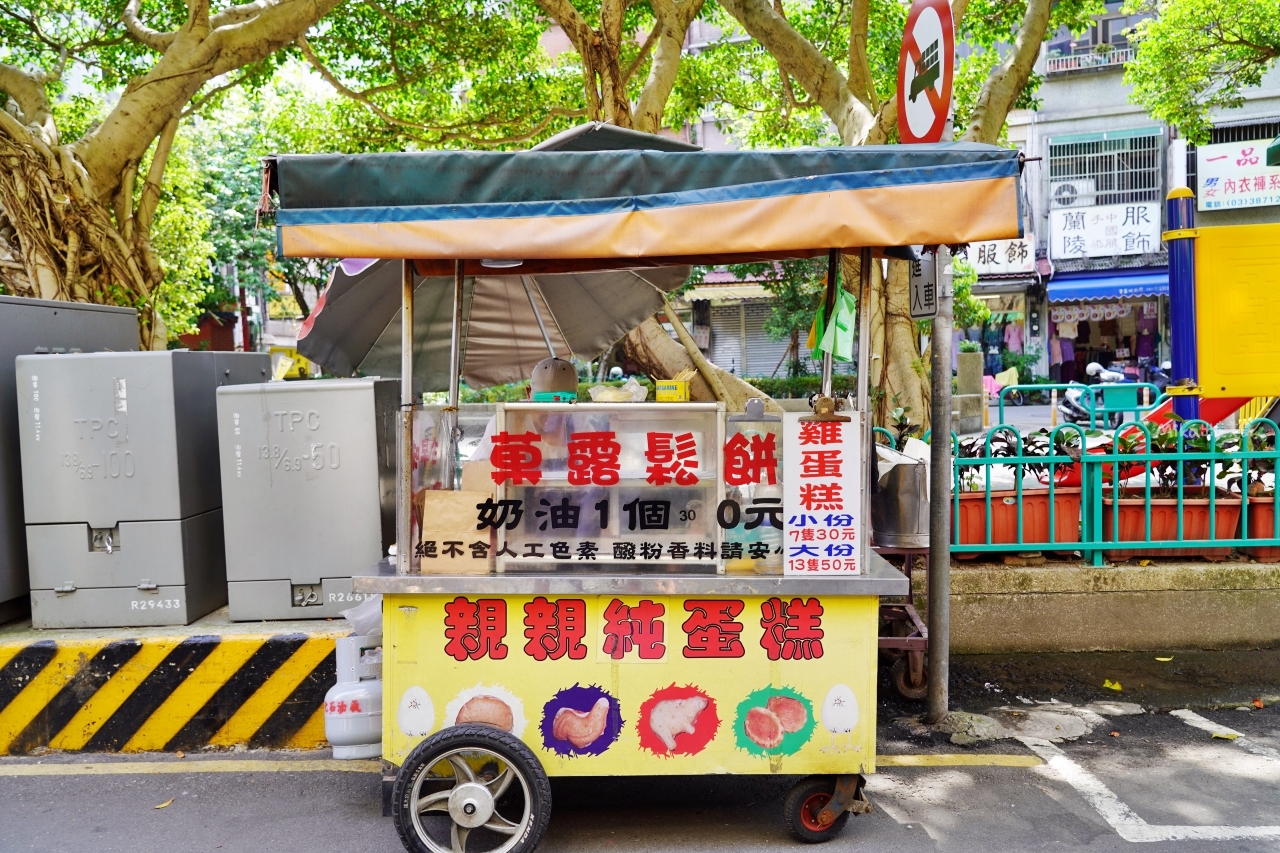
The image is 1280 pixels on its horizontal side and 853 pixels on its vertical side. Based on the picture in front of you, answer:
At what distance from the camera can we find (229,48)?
6.36 m

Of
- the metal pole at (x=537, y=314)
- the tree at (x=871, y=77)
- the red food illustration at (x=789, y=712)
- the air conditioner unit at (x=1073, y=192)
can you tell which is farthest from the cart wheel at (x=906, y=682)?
the air conditioner unit at (x=1073, y=192)

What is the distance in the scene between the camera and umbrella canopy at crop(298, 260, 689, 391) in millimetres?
4301

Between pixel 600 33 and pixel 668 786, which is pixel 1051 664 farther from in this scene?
pixel 600 33

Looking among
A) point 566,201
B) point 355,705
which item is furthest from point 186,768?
point 566,201

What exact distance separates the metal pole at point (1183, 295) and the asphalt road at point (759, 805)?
8.37 ft

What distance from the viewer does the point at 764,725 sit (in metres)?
3.10

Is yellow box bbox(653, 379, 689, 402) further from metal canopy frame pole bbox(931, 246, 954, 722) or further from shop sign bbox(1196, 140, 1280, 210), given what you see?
shop sign bbox(1196, 140, 1280, 210)

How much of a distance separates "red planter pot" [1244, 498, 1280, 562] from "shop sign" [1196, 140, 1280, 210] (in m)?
18.3

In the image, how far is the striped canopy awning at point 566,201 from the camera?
2846mm

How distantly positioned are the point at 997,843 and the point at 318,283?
58.6 ft

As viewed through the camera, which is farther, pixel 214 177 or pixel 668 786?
pixel 214 177

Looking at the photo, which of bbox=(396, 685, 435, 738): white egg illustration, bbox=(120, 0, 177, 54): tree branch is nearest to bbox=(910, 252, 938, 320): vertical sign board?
bbox=(396, 685, 435, 738): white egg illustration

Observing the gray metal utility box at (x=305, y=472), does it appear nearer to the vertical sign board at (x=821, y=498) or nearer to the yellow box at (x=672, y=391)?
the yellow box at (x=672, y=391)

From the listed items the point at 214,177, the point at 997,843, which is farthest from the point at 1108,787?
the point at 214,177
